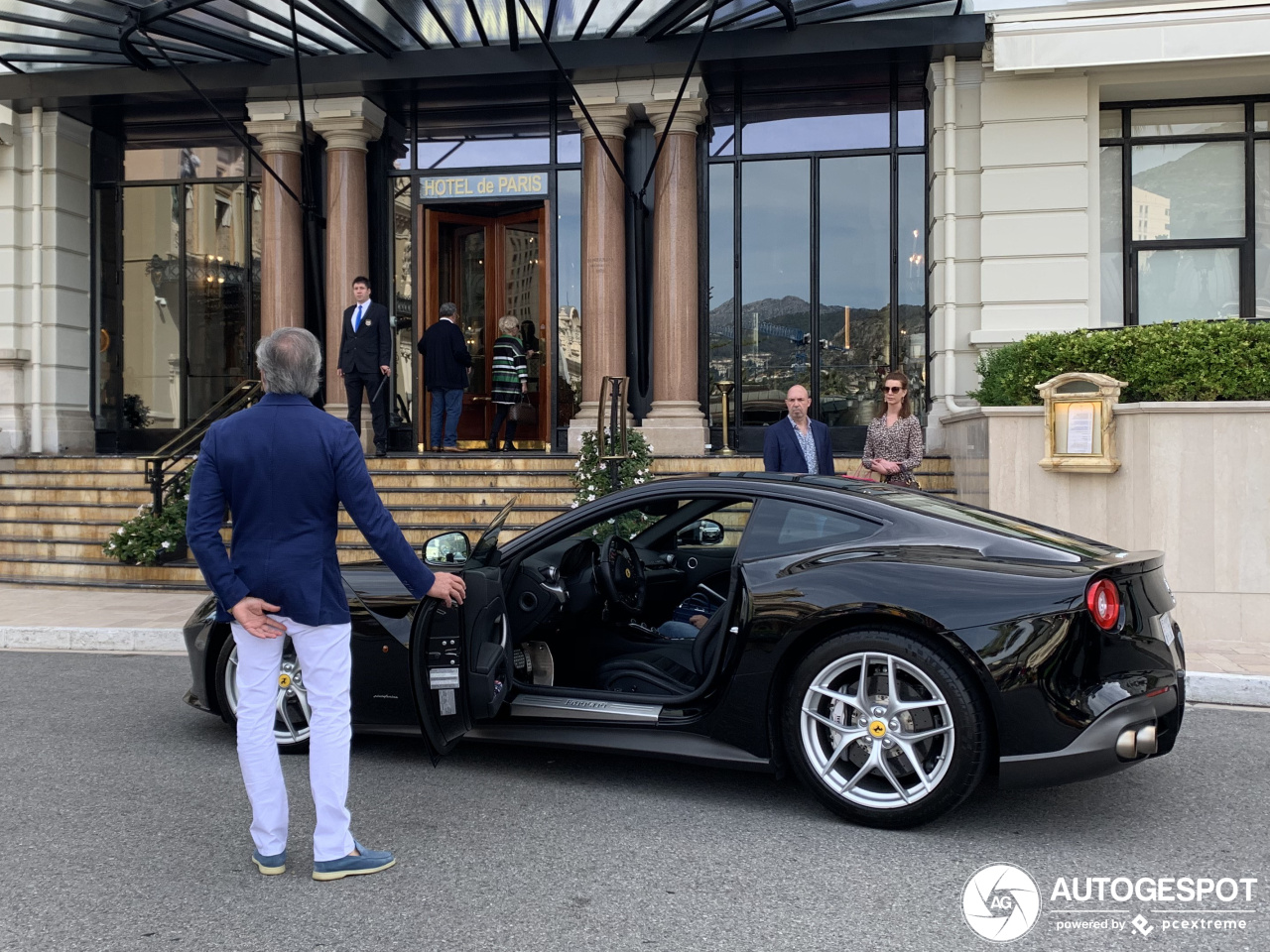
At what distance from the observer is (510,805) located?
451cm

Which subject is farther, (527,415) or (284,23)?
(527,415)

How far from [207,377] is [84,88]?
399 centimetres

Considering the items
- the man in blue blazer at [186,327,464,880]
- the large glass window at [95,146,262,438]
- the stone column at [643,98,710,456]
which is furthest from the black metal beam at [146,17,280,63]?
the man in blue blazer at [186,327,464,880]

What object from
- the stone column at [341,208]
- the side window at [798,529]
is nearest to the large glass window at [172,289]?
the stone column at [341,208]

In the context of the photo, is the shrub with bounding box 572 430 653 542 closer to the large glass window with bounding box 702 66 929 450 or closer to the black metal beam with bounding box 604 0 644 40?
the large glass window with bounding box 702 66 929 450

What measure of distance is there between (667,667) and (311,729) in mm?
1738

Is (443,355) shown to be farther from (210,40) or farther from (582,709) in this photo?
(582,709)

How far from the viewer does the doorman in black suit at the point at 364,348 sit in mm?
12766

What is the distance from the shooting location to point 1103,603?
13.0 ft

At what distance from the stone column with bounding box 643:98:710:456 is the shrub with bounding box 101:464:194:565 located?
534 centimetres

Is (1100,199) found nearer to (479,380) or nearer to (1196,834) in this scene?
(479,380)

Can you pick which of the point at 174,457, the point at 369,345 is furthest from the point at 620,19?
the point at 174,457

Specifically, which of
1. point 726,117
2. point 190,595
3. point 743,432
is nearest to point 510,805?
point 190,595

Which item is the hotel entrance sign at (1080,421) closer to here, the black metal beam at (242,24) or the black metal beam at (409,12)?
the black metal beam at (409,12)
